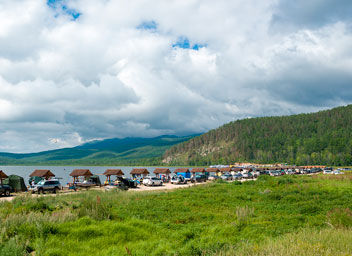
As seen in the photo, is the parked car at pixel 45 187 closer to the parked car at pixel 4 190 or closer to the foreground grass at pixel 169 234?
the parked car at pixel 4 190

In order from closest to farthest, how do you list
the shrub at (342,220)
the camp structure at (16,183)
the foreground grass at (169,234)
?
the foreground grass at (169,234) < the shrub at (342,220) < the camp structure at (16,183)

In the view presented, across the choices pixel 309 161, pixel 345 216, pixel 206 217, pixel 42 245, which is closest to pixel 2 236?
pixel 42 245

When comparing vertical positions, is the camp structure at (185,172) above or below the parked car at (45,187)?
below

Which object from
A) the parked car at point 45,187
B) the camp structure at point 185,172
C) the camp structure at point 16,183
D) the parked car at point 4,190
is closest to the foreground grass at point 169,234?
the parked car at point 4,190

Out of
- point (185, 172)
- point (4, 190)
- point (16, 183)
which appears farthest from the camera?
point (185, 172)

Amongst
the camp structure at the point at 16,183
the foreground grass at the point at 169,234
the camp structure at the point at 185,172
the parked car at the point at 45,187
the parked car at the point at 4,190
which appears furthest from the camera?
the camp structure at the point at 185,172

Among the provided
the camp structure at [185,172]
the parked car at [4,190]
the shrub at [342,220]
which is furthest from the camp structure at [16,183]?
the shrub at [342,220]

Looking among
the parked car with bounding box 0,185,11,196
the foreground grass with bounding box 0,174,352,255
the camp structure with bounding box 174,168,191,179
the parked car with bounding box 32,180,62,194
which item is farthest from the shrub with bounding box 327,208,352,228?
the camp structure with bounding box 174,168,191,179

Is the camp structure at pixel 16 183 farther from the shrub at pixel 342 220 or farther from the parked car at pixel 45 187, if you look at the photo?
the shrub at pixel 342 220

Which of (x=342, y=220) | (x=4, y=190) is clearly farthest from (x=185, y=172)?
(x=342, y=220)

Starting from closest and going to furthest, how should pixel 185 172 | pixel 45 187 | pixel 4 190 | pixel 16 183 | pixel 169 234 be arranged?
pixel 169 234
pixel 4 190
pixel 45 187
pixel 16 183
pixel 185 172

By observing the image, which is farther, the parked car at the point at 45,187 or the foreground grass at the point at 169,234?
the parked car at the point at 45,187

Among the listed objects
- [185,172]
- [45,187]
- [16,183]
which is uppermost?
[16,183]

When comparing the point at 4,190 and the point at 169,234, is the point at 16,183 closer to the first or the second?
the point at 4,190
